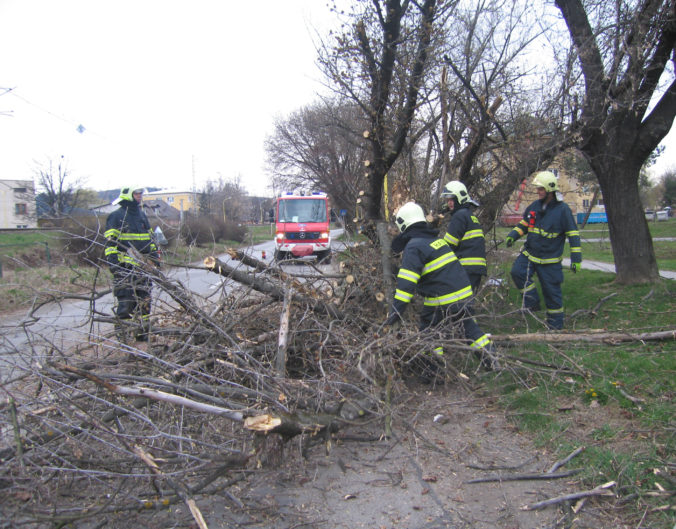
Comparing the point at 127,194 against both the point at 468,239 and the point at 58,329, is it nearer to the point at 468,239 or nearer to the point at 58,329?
→ the point at 58,329

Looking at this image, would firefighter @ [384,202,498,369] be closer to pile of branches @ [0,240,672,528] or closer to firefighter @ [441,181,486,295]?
pile of branches @ [0,240,672,528]

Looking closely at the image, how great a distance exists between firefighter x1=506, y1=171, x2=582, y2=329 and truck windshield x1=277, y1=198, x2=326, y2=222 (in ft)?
33.9

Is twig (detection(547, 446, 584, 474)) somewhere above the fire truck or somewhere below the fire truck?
below

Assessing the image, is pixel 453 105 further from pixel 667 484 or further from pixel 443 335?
pixel 667 484

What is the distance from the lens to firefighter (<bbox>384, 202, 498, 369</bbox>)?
4102 mm

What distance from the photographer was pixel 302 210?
A: 1584 cm

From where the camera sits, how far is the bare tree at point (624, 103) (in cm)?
577

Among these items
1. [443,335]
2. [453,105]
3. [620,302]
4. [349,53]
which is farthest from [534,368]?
[453,105]

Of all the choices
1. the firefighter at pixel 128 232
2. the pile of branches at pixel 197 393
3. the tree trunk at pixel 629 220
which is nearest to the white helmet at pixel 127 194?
the firefighter at pixel 128 232

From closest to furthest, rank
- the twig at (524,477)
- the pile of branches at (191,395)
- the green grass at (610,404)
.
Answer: the pile of branches at (191,395)
the green grass at (610,404)
the twig at (524,477)

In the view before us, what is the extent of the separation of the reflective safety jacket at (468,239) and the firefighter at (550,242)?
804mm

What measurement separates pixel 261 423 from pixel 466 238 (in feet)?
11.4

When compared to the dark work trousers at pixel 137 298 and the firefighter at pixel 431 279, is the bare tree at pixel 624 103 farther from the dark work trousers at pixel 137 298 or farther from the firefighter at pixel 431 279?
the dark work trousers at pixel 137 298

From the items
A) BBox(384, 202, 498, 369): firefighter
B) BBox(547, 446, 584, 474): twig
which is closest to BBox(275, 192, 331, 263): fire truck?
BBox(384, 202, 498, 369): firefighter
